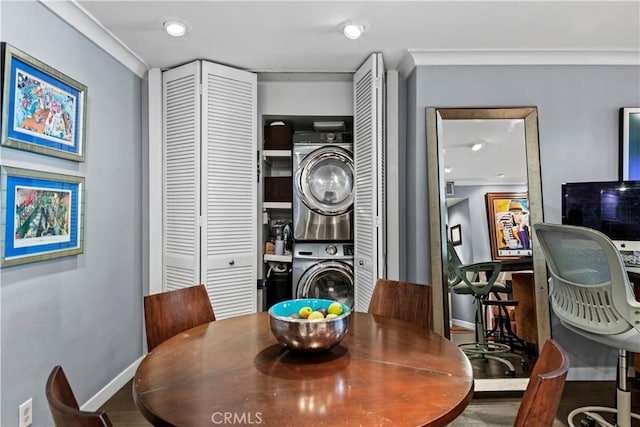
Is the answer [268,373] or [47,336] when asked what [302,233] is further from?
[268,373]

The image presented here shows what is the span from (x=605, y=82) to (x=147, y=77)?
11.4 feet

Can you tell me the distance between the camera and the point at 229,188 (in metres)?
3.04

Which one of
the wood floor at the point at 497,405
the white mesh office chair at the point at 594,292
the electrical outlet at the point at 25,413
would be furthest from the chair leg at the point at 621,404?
the electrical outlet at the point at 25,413

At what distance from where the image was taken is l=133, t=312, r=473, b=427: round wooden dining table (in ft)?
3.15

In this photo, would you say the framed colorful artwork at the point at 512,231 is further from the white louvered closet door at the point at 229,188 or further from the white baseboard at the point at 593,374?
the white louvered closet door at the point at 229,188

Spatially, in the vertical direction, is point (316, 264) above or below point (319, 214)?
below

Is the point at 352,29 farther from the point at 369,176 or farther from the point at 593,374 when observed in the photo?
the point at 593,374

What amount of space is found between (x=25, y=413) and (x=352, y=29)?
2682mm

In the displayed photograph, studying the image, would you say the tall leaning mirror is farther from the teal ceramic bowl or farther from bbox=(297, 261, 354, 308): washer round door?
the teal ceramic bowl

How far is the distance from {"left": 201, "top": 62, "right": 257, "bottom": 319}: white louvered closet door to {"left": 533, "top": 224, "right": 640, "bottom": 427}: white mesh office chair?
208 centimetres

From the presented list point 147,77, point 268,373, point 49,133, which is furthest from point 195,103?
point 268,373

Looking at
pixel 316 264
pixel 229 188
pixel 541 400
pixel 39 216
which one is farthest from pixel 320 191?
pixel 541 400

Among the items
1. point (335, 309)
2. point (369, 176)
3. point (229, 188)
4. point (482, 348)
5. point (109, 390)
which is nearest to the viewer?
point (335, 309)

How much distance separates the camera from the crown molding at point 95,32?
2.07m
